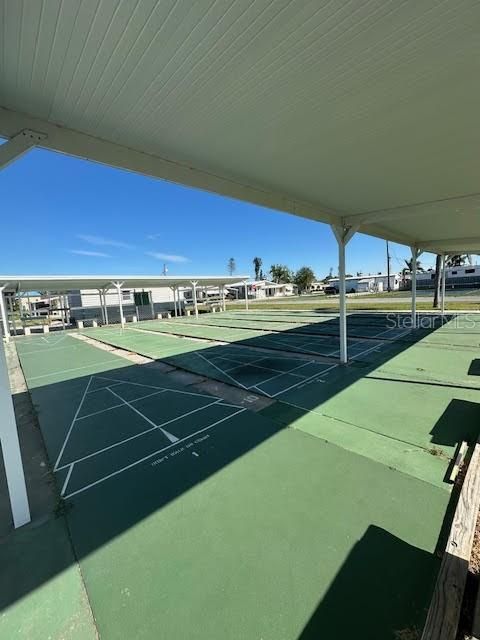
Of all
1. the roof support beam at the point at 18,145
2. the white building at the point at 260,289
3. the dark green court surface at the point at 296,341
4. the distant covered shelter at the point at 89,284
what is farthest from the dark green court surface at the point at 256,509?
the white building at the point at 260,289

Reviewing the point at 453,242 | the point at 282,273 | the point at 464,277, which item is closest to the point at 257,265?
the point at 282,273

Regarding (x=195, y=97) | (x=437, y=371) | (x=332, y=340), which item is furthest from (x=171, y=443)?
(x=332, y=340)

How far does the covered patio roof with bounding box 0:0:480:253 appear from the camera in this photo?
1831 millimetres

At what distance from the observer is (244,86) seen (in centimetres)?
245

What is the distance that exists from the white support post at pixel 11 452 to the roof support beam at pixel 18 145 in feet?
5.41

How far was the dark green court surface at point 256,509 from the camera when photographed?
1.88m

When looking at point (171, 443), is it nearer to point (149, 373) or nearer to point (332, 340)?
point (149, 373)

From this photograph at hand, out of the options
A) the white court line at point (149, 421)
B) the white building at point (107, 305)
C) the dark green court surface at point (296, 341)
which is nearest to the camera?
the white court line at point (149, 421)

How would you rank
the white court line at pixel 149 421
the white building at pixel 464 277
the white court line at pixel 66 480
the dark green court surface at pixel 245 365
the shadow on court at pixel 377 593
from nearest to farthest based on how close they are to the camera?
the shadow on court at pixel 377 593, the white court line at pixel 66 480, the white court line at pixel 149 421, the dark green court surface at pixel 245 365, the white building at pixel 464 277

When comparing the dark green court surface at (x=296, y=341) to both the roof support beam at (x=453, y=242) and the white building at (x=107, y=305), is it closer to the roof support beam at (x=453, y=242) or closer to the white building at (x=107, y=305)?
the roof support beam at (x=453, y=242)

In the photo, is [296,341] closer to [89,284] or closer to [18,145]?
[18,145]

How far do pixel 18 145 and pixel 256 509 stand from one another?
13.2ft

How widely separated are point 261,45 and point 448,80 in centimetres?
169

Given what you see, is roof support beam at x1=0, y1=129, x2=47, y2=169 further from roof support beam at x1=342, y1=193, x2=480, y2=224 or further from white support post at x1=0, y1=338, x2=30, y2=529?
roof support beam at x1=342, y1=193, x2=480, y2=224
